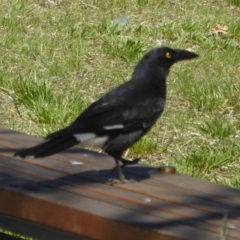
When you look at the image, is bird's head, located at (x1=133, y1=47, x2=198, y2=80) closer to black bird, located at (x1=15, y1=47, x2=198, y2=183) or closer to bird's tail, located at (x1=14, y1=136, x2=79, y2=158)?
black bird, located at (x1=15, y1=47, x2=198, y2=183)

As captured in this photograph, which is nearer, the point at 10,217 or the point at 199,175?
the point at 10,217

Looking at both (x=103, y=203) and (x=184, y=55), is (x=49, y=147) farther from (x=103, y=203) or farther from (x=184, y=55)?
(x=184, y=55)

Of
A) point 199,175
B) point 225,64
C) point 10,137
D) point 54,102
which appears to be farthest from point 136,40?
point 10,137

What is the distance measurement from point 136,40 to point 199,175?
2421 mm

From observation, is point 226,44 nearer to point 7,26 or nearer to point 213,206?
point 7,26

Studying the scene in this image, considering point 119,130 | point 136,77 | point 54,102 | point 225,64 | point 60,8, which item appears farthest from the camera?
point 60,8

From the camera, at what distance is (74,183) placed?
3363 mm

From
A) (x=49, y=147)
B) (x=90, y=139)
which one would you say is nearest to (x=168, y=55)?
(x=90, y=139)

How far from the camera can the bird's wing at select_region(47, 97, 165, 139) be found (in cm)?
347

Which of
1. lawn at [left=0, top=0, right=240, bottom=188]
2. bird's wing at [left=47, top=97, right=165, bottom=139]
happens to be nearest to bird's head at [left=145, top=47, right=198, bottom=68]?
bird's wing at [left=47, top=97, right=165, bottom=139]

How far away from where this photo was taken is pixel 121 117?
357cm

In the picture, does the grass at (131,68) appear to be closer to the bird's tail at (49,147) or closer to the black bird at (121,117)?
the black bird at (121,117)

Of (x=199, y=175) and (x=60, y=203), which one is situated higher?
(x=60, y=203)

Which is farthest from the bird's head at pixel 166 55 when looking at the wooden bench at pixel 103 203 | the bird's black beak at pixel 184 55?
the wooden bench at pixel 103 203
